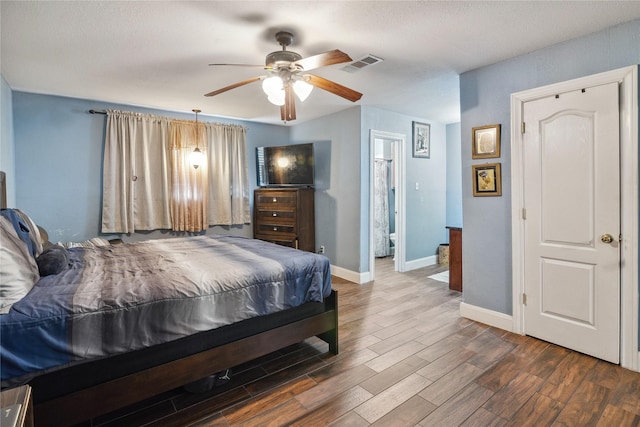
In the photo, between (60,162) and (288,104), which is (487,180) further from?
(60,162)

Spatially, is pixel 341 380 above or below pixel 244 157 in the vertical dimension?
below

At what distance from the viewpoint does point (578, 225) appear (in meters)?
2.59

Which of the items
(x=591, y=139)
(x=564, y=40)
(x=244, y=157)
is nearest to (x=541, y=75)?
(x=564, y=40)

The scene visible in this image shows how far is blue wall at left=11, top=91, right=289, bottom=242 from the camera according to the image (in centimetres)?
382

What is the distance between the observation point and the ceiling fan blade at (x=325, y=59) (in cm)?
210

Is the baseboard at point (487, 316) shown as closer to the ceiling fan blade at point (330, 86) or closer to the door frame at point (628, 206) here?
the door frame at point (628, 206)

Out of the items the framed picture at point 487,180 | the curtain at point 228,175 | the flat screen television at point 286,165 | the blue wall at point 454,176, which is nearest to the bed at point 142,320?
the framed picture at point 487,180

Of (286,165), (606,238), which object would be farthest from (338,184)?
(606,238)

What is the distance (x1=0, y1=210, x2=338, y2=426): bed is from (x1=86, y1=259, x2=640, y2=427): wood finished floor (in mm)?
236

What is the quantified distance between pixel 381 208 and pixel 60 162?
512 centimetres

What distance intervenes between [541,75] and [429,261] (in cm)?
357

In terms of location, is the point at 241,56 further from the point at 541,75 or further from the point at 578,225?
the point at 578,225

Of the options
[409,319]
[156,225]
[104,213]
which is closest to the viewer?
[409,319]

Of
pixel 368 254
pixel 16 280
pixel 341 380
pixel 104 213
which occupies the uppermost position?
pixel 104 213
